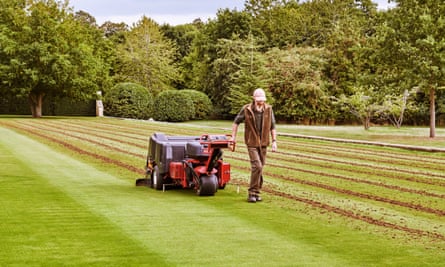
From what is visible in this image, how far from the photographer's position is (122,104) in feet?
177

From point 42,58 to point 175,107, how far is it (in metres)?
10.3

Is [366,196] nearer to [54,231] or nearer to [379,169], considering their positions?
[379,169]

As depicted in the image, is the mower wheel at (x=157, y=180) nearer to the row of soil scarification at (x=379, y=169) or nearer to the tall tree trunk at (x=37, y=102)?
the row of soil scarification at (x=379, y=169)

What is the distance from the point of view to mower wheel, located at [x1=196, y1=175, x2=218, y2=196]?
11.2 m

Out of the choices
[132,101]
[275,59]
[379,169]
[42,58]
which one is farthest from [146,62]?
[379,169]

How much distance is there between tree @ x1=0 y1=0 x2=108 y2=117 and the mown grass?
3497cm

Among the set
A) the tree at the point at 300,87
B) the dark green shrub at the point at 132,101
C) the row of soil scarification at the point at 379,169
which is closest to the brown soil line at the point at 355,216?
the row of soil scarification at the point at 379,169

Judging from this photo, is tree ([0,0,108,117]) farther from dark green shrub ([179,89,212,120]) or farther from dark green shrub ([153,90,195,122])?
dark green shrub ([179,89,212,120])

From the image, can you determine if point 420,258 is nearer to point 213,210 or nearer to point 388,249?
point 388,249

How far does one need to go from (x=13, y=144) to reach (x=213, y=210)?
557 inches

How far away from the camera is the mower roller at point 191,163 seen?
11.2 meters

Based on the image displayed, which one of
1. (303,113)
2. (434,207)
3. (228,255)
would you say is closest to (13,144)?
(434,207)

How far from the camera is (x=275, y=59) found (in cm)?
5094

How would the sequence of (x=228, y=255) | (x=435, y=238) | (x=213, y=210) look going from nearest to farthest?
1. (x=228, y=255)
2. (x=435, y=238)
3. (x=213, y=210)
